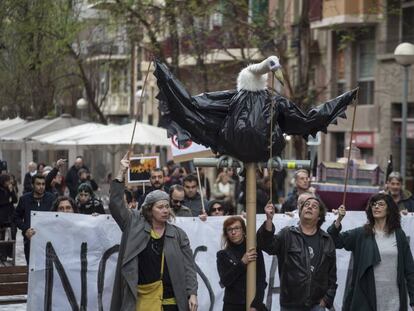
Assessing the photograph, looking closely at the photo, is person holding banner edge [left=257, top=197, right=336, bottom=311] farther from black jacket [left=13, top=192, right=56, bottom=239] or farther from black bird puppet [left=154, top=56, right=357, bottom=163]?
black jacket [left=13, top=192, right=56, bottom=239]

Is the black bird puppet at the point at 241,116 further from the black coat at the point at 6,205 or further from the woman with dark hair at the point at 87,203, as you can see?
the black coat at the point at 6,205

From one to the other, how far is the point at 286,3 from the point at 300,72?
1372cm

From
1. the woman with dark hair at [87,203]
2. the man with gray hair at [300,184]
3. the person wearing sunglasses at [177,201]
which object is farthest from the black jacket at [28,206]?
the man with gray hair at [300,184]

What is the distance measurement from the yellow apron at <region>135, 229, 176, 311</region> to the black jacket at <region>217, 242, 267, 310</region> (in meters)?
0.58

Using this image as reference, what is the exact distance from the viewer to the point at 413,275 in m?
10.6

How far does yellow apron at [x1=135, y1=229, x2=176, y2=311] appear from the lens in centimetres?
918

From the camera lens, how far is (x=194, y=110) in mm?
9281

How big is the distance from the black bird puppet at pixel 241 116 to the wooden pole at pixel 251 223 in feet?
0.36

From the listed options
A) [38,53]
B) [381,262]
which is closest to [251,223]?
[381,262]

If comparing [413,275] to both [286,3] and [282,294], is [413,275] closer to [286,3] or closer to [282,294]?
[282,294]

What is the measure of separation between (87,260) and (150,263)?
3068 millimetres

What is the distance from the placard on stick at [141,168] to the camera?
16234mm

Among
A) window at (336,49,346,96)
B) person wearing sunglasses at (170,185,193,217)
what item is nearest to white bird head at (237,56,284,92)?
person wearing sunglasses at (170,185,193,217)

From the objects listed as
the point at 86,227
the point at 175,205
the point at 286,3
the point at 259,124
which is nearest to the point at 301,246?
the point at 259,124
